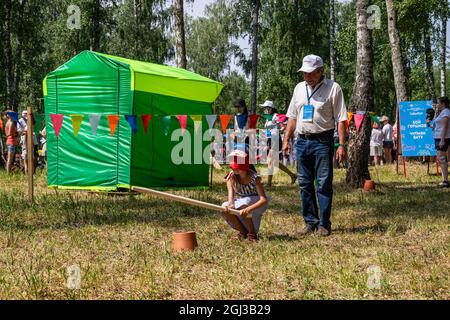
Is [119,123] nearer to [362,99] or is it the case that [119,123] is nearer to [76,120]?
[76,120]

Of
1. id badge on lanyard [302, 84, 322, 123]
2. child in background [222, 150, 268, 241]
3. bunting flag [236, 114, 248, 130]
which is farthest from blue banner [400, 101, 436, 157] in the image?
child in background [222, 150, 268, 241]

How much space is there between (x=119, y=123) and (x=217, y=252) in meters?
5.75

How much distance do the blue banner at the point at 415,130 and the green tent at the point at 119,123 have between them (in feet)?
17.4

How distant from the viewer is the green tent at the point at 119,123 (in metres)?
10.7

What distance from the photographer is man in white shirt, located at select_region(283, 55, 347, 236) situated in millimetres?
6301

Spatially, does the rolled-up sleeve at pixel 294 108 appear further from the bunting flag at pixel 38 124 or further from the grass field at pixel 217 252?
the bunting flag at pixel 38 124

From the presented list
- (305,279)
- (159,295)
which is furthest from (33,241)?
(305,279)

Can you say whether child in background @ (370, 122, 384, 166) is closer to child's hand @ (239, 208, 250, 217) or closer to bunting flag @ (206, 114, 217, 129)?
bunting flag @ (206, 114, 217, 129)

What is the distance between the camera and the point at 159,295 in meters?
4.12

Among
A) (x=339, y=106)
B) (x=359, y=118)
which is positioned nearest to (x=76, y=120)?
(x=359, y=118)

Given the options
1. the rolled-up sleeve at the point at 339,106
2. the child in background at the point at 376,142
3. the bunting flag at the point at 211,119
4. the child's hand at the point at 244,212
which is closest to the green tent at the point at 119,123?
the bunting flag at the point at 211,119

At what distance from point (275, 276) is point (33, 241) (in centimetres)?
287

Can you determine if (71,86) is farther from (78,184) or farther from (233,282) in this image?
(233,282)

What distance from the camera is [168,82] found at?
11.4 m
